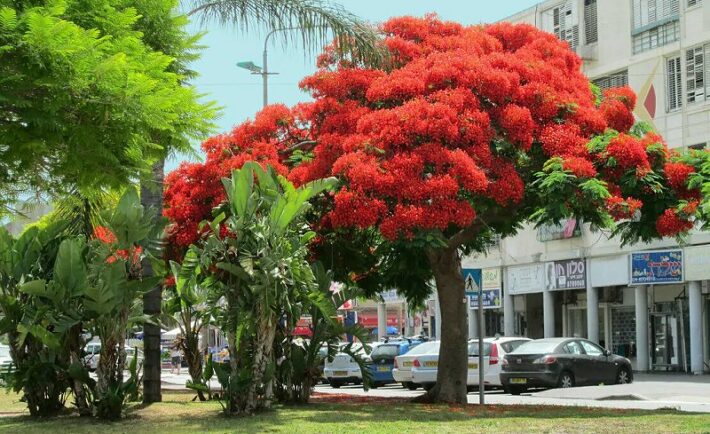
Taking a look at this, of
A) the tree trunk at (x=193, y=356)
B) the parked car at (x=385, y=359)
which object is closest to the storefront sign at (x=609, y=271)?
the parked car at (x=385, y=359)

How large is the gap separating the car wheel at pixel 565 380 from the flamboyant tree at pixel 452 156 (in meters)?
7.41

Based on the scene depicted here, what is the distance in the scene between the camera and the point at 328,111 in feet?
60.7

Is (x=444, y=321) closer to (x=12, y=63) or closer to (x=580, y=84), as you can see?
(x=580, y=84)

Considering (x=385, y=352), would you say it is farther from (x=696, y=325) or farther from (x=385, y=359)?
(x=696, y=325)

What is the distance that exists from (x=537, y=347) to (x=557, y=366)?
31.7 inches

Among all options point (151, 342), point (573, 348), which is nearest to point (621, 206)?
point (151, 342)

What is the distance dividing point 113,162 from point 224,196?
26.2 feet

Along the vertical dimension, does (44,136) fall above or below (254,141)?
below

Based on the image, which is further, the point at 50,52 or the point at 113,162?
the point at 113,162

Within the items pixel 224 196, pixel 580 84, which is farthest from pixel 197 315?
pixel 580 84

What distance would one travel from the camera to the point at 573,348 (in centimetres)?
2712

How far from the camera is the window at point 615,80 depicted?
36.5 m

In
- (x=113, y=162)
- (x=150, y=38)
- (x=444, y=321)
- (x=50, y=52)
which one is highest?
(x=150, y=38)

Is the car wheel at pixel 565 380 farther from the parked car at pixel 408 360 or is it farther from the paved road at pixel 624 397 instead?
the parked car at pixel 408 360
